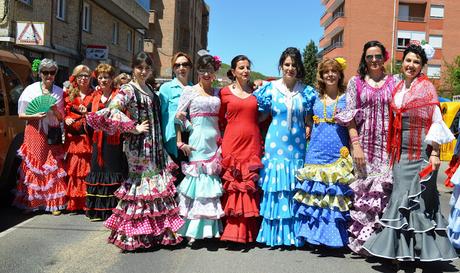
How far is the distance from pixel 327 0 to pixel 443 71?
2001 cm

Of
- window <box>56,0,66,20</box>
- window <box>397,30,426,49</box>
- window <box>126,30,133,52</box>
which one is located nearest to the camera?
window <box>56,0,66,20</box>

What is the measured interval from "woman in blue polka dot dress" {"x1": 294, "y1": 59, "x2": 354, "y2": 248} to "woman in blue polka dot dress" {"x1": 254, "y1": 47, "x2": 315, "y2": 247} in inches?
5.1

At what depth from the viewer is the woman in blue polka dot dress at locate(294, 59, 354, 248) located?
16.5 ft

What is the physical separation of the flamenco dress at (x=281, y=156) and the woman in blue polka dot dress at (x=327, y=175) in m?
0.12

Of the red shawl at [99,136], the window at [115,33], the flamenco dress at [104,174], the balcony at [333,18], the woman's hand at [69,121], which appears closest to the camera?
the red shawl at [99,136]

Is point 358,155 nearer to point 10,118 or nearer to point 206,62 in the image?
point 206,62

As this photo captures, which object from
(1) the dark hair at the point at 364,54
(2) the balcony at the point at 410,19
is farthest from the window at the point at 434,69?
(1) the dark hair at the point at 364,54

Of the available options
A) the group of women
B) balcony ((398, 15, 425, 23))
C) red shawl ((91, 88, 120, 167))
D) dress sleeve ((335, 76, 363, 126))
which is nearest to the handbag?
red shawl ((91, 88, 120, 167))

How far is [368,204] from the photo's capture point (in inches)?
193

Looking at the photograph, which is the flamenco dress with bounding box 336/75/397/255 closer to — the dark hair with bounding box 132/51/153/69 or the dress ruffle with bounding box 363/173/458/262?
the dress ruffle with bounding box 363/173/458/262

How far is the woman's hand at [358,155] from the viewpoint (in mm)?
4957

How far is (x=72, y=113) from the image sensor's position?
6.98 m

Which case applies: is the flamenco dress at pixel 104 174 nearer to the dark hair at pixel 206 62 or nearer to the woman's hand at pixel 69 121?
A: the woman's hand at pixel 69 121

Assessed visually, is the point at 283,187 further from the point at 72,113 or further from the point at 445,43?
the point at 445,43
